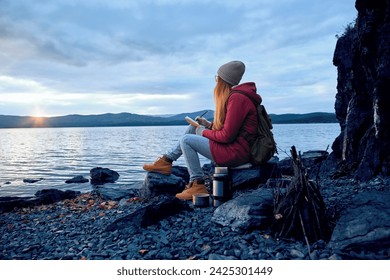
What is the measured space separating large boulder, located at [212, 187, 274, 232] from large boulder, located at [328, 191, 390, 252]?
106 centimetres

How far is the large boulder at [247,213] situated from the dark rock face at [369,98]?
149 inches

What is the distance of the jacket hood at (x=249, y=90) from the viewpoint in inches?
251

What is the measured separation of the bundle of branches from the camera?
4586mm

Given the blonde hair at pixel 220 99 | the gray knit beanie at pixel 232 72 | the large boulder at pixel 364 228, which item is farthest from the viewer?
the blonde hair at pixel 220 99

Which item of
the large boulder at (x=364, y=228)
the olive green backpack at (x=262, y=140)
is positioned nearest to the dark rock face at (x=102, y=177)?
the olive green backpack at (x=262, y=140)

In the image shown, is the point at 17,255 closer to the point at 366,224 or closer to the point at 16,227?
the point at 16,227

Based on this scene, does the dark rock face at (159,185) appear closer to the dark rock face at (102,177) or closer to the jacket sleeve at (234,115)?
the jacket sleeve at (234,115)

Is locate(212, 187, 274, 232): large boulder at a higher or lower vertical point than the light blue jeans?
lower

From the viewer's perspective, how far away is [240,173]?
741 centimetres

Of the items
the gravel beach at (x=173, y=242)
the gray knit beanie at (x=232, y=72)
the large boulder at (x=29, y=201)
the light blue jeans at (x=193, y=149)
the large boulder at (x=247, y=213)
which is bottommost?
the large boulder at (x=29, y=201)

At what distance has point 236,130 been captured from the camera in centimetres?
633

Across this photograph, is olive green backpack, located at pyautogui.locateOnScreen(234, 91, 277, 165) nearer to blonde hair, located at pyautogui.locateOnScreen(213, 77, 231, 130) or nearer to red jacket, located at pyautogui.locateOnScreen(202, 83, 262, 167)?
red jacket, located at pyautogui.locateOnScreen(202, 83, 262, 167)

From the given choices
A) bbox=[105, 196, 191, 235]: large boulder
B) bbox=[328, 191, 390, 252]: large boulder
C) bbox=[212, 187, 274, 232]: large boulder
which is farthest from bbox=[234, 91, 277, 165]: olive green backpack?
bbox=[328, 191, 390, 252]: large boulder
